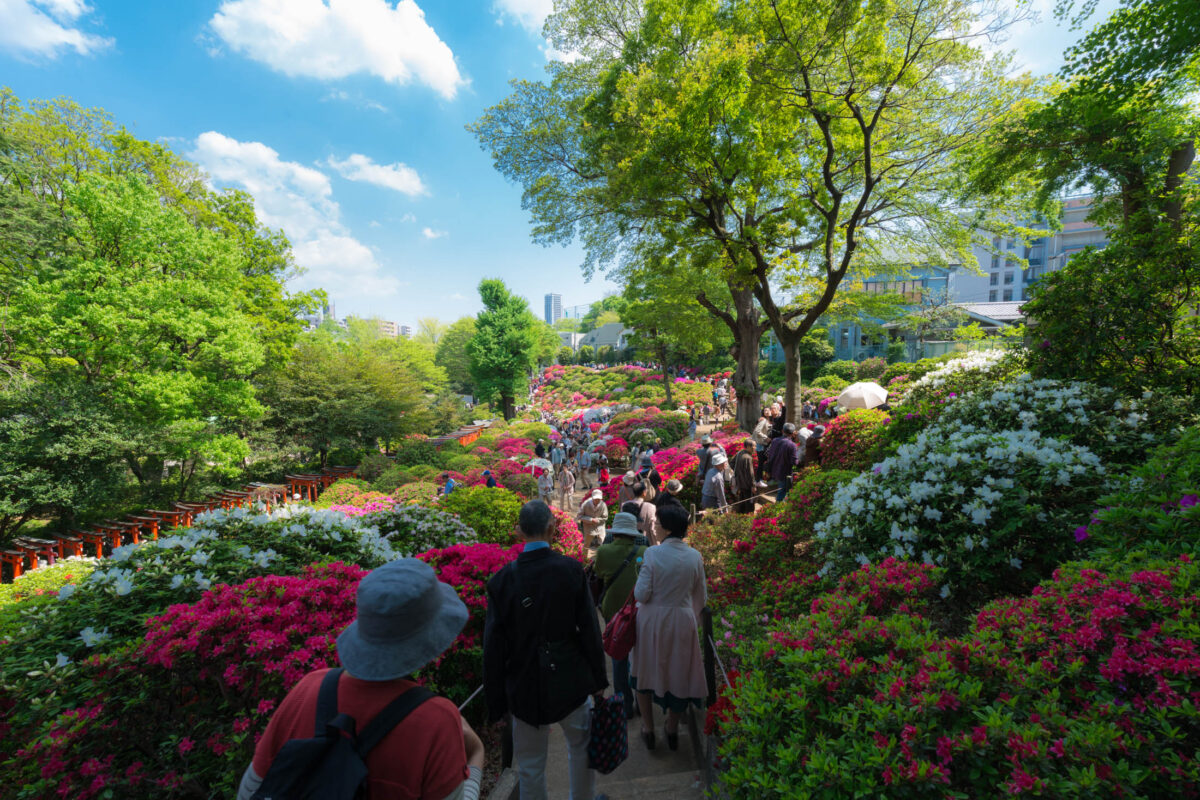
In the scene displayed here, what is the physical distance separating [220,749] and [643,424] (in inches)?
694

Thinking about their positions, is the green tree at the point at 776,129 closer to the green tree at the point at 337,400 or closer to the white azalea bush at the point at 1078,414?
the white azalea bush at the point at 1078,414

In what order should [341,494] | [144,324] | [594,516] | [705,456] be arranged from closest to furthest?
1. [594,516]
2. [705,456]
3. [144,324]
4. [341,494]

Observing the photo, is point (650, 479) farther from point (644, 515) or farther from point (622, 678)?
point (622, 678)

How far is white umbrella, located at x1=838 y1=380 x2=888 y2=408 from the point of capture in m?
12.0

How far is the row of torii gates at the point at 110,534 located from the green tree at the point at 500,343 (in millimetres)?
18849

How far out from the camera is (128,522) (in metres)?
11.9

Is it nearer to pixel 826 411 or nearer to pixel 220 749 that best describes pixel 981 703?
pixel 220 749

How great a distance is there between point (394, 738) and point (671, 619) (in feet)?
6.94

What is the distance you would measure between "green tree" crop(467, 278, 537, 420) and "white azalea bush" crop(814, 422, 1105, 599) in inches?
1215

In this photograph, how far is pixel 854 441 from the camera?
7066 mm

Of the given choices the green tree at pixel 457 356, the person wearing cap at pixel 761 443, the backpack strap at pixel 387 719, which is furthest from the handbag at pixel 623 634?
the green tree at pixel 457 356

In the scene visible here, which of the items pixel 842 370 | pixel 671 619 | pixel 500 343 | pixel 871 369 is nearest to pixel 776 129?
pixel 671 619

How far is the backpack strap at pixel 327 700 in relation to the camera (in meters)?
1.29

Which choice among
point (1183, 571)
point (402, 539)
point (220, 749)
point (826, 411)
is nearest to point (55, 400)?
point (402, 539)
